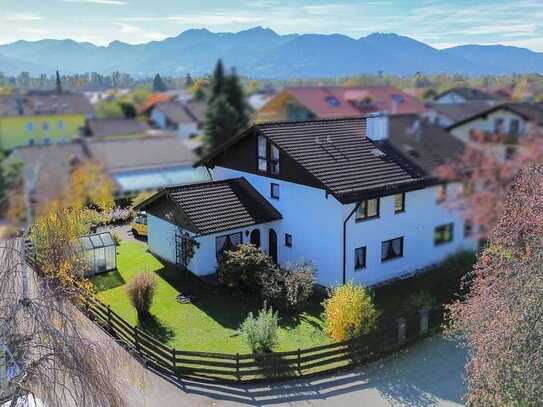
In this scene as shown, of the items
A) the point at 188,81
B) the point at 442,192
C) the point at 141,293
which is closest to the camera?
the point at 188,81

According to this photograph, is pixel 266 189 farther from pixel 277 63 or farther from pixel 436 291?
pixel 277 63

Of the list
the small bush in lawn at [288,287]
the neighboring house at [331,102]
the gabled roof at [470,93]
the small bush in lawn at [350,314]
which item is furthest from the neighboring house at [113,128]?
the small bush in lawn at [288,287]

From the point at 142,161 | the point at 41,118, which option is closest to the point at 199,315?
the point at 142,161

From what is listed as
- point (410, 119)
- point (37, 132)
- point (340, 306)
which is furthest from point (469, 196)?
point (340, 306)

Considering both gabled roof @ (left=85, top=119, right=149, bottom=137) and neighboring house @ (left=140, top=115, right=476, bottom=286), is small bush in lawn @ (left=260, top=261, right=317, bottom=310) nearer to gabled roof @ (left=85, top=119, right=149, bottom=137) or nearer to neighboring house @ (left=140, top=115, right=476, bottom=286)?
neighboring house @ (left=140, top=115, right=476, bottom=286)

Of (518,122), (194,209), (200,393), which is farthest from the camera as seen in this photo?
(194,209)

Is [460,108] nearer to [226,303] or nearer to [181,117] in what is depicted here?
[181,117]
